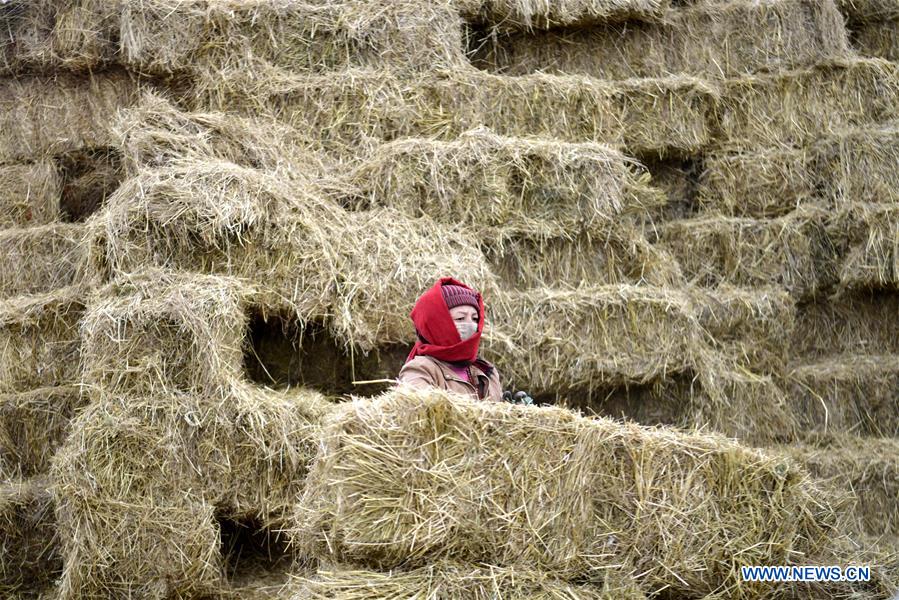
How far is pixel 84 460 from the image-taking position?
6105 mm

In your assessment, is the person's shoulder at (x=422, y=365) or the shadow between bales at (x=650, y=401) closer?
the person's shoulder at (x=422, y=365)

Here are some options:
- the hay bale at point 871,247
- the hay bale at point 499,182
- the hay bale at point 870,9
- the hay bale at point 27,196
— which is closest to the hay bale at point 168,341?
the hay bale at point 499,182

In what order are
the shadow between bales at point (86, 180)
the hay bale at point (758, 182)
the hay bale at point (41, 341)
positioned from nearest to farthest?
1. the hay bale at point (41, 341)
2. the shadow between bales at point (86, 180)
3. the hay bale at point (758, 182)

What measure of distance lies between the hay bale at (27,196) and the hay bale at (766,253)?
4.53m

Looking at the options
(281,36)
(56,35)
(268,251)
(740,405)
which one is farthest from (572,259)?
(56,35)

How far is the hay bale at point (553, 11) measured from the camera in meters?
8.45

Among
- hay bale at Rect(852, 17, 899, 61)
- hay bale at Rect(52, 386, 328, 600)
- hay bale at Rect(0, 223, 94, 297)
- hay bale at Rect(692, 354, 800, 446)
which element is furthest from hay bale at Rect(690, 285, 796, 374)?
hay bale at Rect(0, 223, 94, 297)

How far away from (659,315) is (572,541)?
2.61 meters

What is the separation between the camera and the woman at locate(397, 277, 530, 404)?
225 inches

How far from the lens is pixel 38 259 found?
7562 millimetres

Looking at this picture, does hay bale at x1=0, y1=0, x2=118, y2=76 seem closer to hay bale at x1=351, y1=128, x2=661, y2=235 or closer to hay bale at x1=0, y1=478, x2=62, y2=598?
hay bale at x1=351, y1=128, x2=661, y2=235

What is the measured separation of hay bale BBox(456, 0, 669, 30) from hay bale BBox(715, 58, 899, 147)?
0.97 meters

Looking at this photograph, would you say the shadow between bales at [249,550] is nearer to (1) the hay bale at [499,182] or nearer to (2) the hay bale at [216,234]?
(2) the hay bale at [216,234]

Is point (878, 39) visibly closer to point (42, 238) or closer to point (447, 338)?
point (447, 338)
